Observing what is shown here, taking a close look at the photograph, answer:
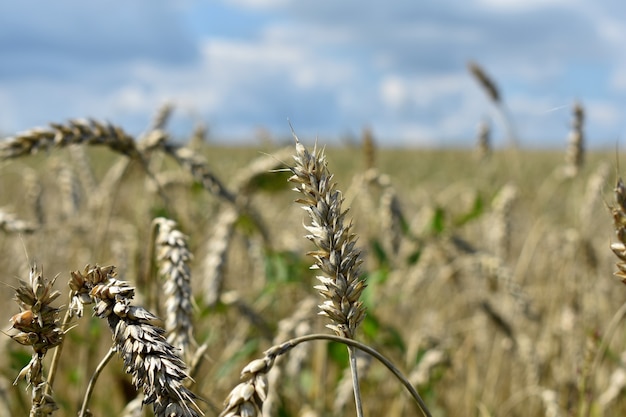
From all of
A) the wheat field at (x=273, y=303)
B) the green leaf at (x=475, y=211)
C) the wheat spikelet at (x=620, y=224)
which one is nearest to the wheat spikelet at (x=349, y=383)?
the wheat field at (x=273, y=303)

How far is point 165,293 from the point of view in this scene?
5.00 feet

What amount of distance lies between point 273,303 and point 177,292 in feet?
7.20

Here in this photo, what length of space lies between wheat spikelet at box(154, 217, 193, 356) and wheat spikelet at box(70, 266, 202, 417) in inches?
15.4

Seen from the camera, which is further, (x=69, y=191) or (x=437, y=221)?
(x=69, y=191)

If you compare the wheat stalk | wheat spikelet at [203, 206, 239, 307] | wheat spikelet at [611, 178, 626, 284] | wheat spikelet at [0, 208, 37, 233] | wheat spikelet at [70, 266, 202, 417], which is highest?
the wheat stalk

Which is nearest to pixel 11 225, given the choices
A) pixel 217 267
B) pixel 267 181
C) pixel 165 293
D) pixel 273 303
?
pixel 217 267

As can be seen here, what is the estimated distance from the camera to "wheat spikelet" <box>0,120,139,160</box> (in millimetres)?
2207

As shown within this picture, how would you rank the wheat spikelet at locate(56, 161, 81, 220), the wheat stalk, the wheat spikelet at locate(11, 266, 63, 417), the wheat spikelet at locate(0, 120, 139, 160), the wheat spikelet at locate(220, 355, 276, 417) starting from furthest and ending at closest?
the wheat spikelet at locate(56, 161, 81, 220) < the wheat stalk < the wheat spikelet at locate(0, 120, 139, 160) < the wheat spikelet at locate(11, 266, 63, 417) < the wheat spikelet at locate(220, 355, 276, 417)

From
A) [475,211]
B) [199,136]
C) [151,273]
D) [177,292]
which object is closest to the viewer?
[177,292]

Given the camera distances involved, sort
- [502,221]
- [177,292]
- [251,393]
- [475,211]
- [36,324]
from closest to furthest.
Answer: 1. [251,393]
2. [36,324]
3. [177,292]
4. [475,211]
5. [502,221]

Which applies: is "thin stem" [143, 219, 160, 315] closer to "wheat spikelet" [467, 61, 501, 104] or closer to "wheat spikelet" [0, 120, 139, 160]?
"wheat spikelet" [0, 120, 139, 160]

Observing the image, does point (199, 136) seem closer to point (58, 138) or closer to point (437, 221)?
point (437, 221)

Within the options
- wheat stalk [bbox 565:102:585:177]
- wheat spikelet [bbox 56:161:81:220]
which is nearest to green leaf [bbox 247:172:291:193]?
wheat spikelet [bbox 56:161:81:220]

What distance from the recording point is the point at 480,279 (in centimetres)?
395
